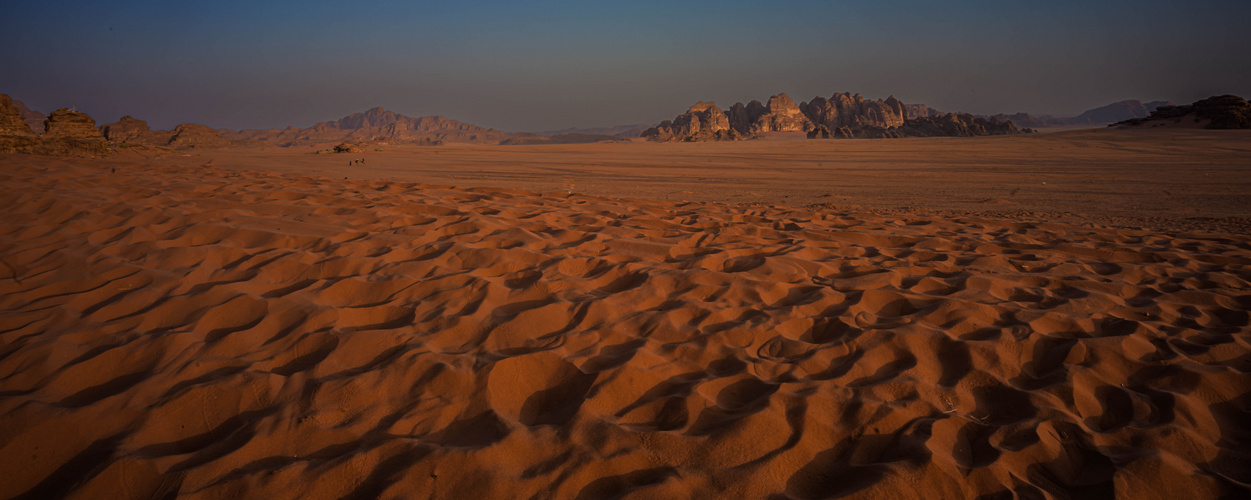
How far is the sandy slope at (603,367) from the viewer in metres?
1.71

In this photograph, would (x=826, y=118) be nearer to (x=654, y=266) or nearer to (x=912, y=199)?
(x=912, y=199)

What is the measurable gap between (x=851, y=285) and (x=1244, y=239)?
456 centimetres

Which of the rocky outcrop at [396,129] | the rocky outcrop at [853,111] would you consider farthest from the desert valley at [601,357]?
the rocky outcrop at [396,129]

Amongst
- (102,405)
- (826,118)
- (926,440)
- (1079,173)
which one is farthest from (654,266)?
(826,118)

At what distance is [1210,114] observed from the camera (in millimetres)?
28891

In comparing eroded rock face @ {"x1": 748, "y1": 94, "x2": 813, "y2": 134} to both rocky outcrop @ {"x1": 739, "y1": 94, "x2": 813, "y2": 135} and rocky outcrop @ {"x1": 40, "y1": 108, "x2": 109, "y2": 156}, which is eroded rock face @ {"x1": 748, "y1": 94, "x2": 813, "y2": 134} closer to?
rocky outcrop @ {"x1": 739, "y1": 94, "x2": 813, "y2": 135}

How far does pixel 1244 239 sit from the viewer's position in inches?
192

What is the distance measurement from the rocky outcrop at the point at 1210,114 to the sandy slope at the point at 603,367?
3505cm

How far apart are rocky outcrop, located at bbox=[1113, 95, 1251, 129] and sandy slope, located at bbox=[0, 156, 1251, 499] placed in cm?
3505

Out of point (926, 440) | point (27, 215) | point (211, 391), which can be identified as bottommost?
point (926, 440)

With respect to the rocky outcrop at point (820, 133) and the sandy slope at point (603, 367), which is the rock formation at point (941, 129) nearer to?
the rocky outcrop at point (820, 133)

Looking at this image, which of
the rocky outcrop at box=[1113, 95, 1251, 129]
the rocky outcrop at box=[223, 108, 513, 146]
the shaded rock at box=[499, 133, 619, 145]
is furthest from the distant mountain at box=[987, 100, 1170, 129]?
the rocky outcrop at box=[223, 108, 513, 146]

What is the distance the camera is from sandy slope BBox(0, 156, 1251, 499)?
171 cm

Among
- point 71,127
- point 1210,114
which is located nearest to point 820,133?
point 1210,114
